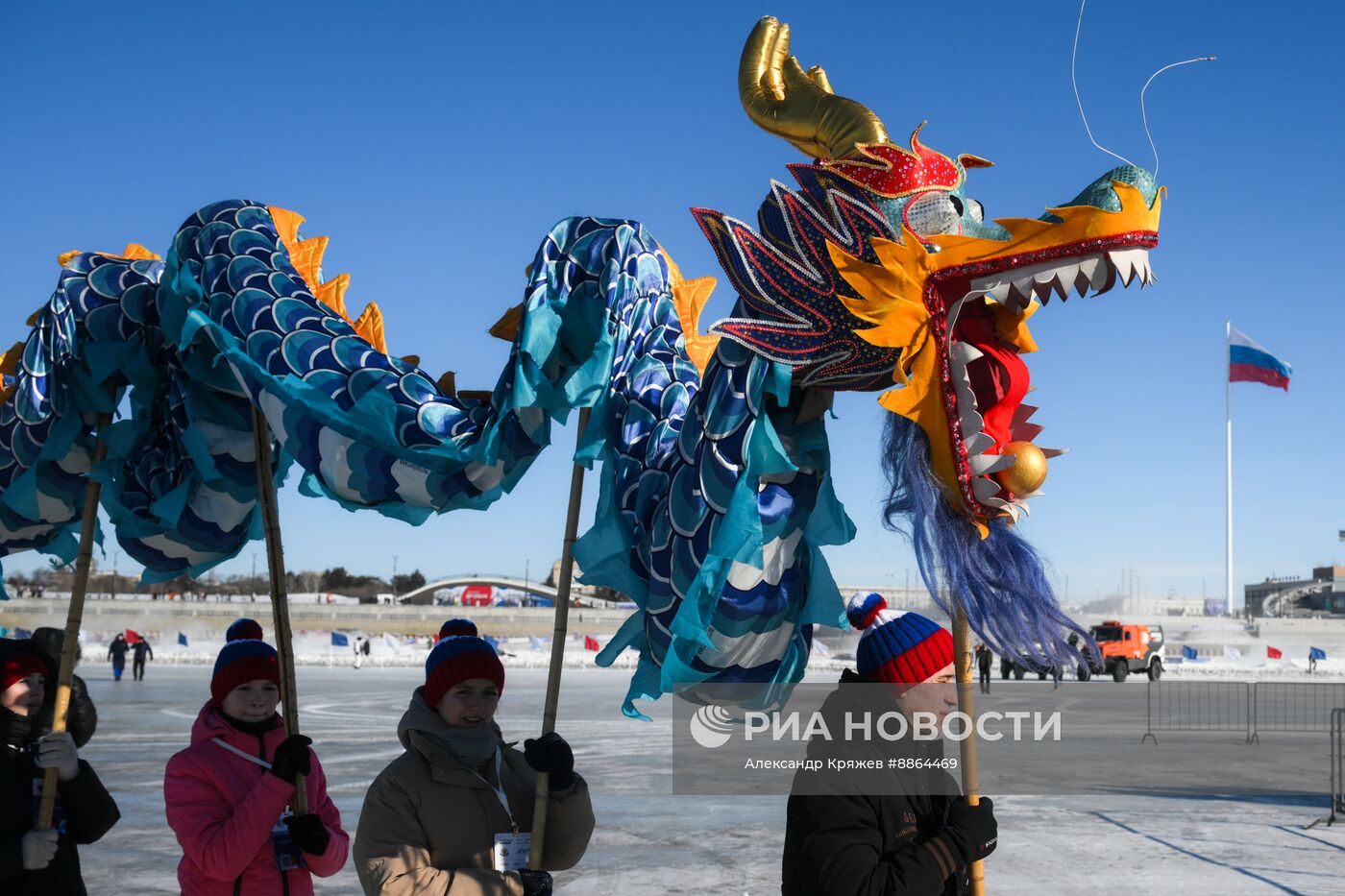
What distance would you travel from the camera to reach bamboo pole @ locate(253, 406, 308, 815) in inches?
157

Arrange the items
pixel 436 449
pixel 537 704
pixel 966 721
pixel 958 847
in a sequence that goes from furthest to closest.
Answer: pixel 537 704 → pixel 436 449 → pixel 966 721 → pixel 958 847

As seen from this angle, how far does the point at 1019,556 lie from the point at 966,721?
0.43 meters

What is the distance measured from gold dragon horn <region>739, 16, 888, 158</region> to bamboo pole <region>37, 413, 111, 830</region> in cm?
282

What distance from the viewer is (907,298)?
2986 millimetres

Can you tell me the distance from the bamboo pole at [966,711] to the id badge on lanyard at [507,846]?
1.12m

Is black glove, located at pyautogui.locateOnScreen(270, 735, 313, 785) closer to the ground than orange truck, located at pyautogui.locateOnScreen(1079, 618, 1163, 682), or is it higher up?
higher up

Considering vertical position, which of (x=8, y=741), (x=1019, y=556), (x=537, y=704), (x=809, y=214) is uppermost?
(x=809, y=214)

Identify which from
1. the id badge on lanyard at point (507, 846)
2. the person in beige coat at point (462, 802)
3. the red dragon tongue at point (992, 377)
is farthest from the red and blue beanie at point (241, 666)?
the red dragon tongue at point (992, 377)

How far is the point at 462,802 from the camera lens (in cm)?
301

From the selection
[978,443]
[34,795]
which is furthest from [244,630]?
[978,443]

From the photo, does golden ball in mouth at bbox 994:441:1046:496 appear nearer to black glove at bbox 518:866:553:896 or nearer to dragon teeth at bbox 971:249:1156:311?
dragon teeth at bbox 971:249:1156:311

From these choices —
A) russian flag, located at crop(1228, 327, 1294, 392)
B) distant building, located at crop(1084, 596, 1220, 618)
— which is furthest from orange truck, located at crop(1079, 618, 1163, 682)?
distant building, located at crop(1084, 596, 1220, 618)

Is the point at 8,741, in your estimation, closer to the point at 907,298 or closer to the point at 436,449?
the point at 436,449

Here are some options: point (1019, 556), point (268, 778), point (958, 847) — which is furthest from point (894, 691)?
point (268, 778)
